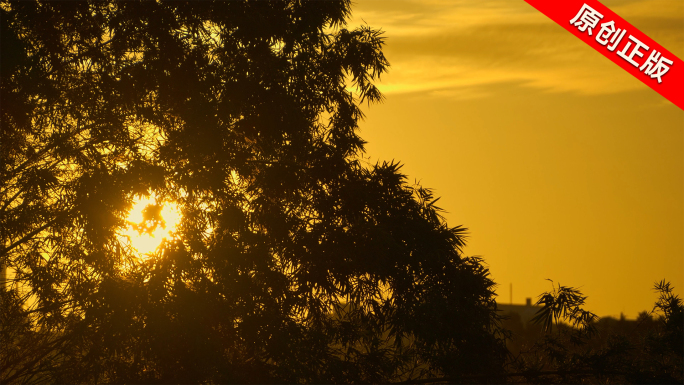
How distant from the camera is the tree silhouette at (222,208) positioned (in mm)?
8273

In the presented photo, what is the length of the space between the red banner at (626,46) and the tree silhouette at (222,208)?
9.63 ft

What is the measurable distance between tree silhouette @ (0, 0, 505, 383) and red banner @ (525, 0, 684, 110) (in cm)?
294

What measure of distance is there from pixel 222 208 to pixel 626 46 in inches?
225

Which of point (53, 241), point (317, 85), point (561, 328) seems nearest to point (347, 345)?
point (561, 328)

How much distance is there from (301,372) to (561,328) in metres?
3.79

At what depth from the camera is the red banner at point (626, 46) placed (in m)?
8.31

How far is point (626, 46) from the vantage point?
8383 millimetres

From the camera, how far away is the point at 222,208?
9.11 metres

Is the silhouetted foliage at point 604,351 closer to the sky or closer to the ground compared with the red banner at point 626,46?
closer to the ground

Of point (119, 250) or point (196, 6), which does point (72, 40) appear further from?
point (119, 250)

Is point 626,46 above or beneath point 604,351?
above

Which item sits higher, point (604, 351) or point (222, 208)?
point (222, 208)

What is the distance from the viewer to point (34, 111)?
9648 mm

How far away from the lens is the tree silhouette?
27.1 feet
